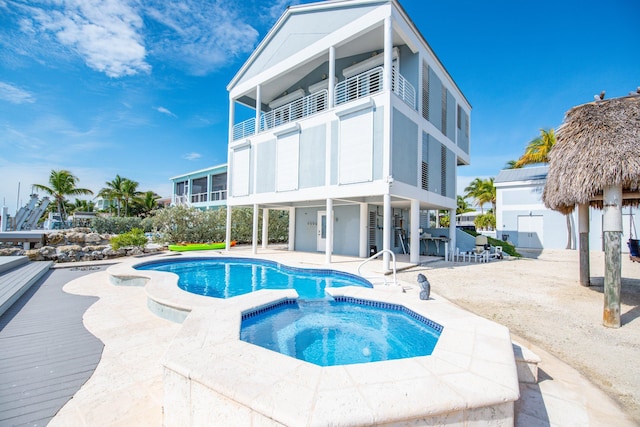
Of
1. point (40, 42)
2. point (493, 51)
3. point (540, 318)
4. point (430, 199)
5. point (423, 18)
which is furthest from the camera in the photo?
point (493, 51)

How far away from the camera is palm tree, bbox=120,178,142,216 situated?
32.8 meters

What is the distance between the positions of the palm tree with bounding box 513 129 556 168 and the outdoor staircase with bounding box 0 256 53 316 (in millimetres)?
30706

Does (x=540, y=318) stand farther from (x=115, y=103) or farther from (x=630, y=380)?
(x=115, y=103)

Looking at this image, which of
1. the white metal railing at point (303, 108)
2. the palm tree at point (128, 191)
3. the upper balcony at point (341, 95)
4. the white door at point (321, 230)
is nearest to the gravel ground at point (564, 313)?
the white door at point (321, 230)

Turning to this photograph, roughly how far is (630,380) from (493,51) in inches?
755

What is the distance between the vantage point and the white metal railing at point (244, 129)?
50.5 ft

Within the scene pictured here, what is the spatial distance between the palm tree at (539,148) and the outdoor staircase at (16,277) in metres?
30.7

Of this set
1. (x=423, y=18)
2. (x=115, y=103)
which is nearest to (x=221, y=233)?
(x=115, y=103)

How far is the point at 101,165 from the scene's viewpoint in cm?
3069

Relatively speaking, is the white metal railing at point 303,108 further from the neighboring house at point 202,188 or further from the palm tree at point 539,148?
the palm tree at point 539,148

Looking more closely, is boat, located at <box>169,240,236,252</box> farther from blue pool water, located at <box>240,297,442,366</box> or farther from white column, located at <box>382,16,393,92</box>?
white column, located at <box>382,16,393,92</box>

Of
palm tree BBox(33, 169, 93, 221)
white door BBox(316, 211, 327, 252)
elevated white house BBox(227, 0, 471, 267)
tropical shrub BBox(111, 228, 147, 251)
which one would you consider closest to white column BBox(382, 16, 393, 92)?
elevated white house BBox(227, 0, 471, 267)

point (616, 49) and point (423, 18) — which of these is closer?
point (616, 49)

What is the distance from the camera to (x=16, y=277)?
7418mm
